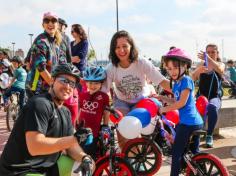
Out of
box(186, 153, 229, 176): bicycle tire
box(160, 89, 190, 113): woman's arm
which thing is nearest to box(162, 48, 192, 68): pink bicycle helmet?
box(160, 89, 190, 113): woman's arm

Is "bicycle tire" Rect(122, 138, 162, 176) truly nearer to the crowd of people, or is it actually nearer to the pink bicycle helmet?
the crowd of people

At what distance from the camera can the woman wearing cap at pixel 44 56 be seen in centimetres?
479

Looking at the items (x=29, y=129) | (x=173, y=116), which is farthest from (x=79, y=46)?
(x=29, y=129)

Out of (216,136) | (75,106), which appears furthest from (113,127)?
(216,136)

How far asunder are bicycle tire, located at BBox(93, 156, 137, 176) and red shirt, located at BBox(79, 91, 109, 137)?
1.80 feet

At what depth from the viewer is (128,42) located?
4.58m

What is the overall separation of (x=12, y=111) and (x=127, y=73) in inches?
187

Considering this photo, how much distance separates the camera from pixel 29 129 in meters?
2.67

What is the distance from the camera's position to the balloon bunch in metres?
3.97

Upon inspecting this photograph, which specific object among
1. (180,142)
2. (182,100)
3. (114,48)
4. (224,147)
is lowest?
(224,147)

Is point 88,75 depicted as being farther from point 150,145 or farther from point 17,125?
point 17,125

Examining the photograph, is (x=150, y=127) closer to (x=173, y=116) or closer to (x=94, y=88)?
(x=173, y=116)

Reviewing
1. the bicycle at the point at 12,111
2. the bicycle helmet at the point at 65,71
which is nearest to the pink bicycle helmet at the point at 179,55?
the bicycle helmet at the point at 65,71

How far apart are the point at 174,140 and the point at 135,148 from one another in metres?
0.76
